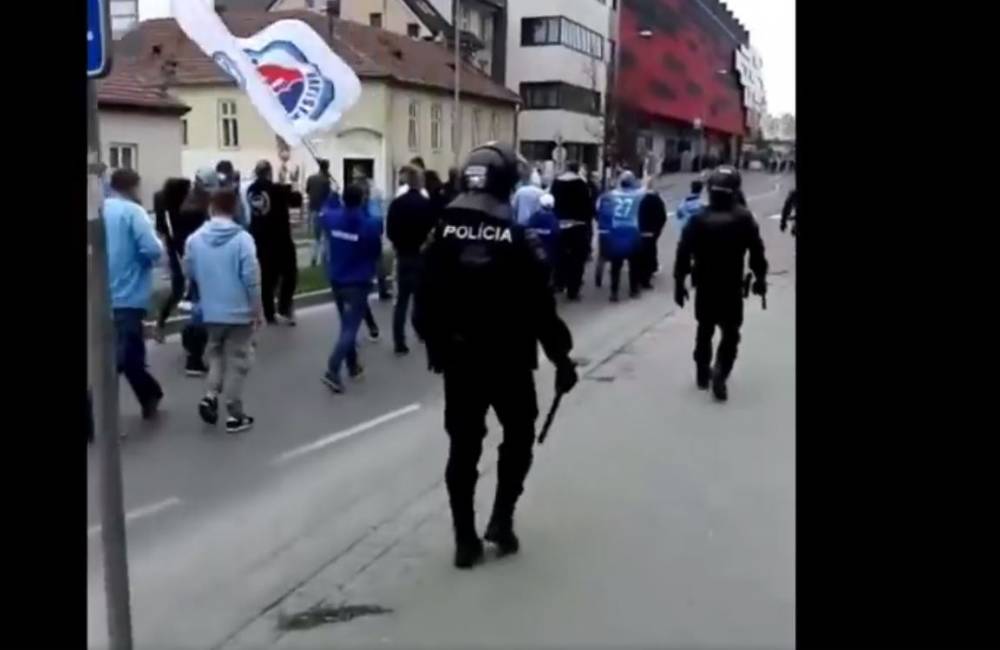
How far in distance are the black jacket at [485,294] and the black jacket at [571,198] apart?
11.3m

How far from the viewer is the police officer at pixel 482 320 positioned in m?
5.52

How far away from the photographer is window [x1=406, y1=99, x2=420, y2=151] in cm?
4712

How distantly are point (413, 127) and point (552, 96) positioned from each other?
66.5 ft

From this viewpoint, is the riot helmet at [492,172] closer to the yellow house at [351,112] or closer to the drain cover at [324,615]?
the drain cover at [324,615]

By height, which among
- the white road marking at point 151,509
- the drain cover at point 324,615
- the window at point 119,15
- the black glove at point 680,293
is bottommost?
the drain cover at point 324,615

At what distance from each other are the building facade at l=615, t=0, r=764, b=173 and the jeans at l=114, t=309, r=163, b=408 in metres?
45.7

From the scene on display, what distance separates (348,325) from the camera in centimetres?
1079

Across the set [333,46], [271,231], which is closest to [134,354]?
[271,231]

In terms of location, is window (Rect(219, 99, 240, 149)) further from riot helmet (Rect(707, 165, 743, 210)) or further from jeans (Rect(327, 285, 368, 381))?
riot helmet (Rect(707, 165, 743, 210))

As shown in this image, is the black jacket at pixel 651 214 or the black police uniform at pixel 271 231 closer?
the black police uniform at pixel 271 231

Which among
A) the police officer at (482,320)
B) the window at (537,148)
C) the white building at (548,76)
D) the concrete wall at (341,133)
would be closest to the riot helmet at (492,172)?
the police officer at (482,320)

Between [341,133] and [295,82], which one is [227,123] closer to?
[341,133]
